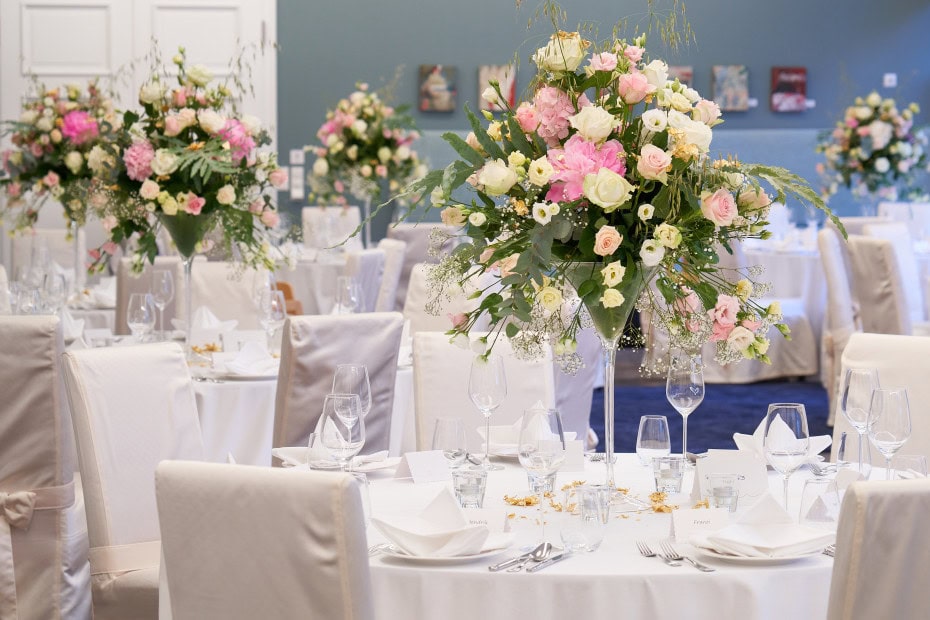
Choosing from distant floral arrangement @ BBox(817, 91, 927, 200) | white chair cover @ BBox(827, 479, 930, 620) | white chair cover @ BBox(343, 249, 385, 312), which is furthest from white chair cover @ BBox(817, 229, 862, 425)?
white chair cover @ BBox(827, 479, 930, 620)

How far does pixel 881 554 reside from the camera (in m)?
1.82

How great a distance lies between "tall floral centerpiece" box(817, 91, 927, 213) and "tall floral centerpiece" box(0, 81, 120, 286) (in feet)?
17.3

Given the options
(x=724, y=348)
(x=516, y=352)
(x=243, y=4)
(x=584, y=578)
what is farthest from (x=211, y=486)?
(x=243, y=4)

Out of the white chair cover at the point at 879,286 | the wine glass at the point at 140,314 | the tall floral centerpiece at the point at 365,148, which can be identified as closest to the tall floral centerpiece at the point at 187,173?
the wine glass at the point at 140,314

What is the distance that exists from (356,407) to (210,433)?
5.20ft

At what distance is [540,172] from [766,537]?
0.74 m

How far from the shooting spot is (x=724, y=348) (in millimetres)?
2494

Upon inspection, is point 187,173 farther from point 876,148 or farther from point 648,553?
point 876,148

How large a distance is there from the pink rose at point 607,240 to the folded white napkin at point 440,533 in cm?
52

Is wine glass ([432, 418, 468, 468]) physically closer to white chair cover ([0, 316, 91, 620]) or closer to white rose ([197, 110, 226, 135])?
white chair cover ([0, 316, 91, 620])

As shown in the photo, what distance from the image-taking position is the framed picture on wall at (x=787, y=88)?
11.0 m

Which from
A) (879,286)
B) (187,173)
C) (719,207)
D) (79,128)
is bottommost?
(879,286)

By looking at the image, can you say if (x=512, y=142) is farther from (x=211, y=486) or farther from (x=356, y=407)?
(x=211, y=486)

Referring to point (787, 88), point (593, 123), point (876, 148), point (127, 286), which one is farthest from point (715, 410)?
point (593, 123)
